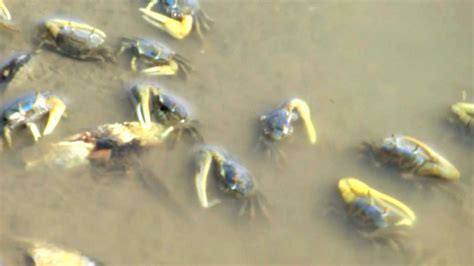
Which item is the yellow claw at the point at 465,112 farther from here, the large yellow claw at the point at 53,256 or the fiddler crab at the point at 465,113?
the large yellow claw at the point at 53,256

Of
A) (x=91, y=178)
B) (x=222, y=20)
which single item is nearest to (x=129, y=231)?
(x=91, y=178)

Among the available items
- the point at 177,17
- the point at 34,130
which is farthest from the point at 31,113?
the point at 177,17

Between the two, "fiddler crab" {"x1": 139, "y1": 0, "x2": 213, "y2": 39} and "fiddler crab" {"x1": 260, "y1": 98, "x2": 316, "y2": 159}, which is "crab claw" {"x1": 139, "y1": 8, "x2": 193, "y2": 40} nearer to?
"fiddler crab" {"x1": 139, "y1": 0, "x2": 213, "y2": 39}

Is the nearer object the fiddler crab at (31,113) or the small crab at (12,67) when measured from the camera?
the fiddler crab at (31,113)

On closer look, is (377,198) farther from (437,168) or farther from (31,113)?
(31,113)

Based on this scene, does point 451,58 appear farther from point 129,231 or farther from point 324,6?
point 129,231

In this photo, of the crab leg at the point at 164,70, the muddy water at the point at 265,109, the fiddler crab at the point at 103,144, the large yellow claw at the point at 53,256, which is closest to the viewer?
the large yellow claw at the point at 53,256

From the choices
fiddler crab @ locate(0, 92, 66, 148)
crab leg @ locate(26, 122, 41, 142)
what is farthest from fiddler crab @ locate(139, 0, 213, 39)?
crab leg @ locate(26, 122, 41, 142)

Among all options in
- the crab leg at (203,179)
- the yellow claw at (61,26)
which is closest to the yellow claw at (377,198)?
the crab leg at (203,179)
